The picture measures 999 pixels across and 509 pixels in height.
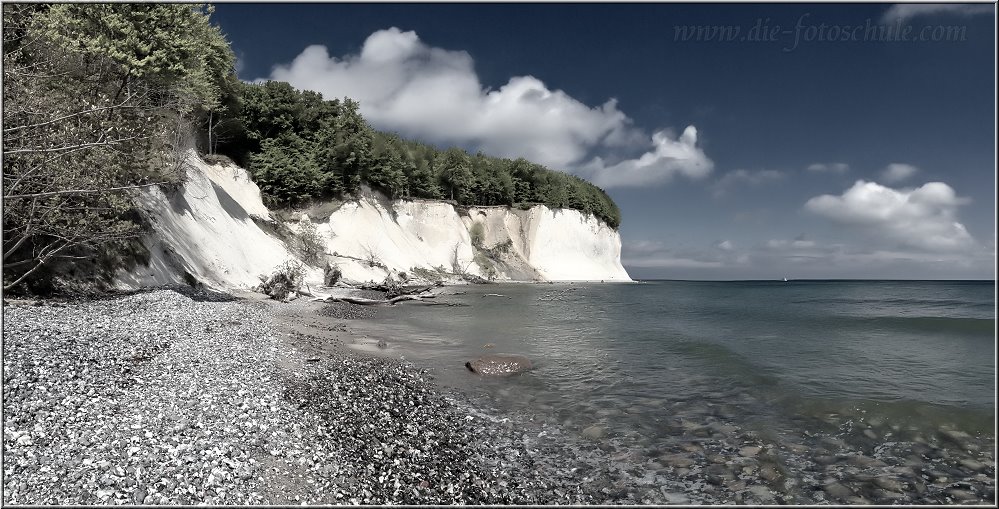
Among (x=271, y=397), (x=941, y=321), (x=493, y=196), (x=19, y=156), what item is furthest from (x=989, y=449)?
(x=493, y=196)

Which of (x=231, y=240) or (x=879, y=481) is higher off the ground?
(x=231, y=240)

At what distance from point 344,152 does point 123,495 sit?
42.5 meters

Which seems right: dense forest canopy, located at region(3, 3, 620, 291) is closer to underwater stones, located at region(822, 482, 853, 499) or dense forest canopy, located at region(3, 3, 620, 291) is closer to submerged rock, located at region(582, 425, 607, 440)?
submerged rock, located at region(582, 425, 607, 440)

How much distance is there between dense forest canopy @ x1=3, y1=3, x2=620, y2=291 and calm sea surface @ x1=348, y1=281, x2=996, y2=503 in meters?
7.96

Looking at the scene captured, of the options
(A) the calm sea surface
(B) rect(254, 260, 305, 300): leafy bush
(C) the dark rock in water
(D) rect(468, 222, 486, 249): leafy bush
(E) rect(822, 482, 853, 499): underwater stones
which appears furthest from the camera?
(D) rect(468, 222, 486, 249): leafy bush

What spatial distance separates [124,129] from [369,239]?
33.5m

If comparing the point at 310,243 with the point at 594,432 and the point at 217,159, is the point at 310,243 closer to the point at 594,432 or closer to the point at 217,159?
the point at 217,159

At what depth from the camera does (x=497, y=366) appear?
11.4 m

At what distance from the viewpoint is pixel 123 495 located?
4391 millimetres

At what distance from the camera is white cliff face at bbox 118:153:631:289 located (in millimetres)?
21984

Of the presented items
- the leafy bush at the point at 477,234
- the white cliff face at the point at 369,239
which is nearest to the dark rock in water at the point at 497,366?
the white cliff face at the point at 369,239

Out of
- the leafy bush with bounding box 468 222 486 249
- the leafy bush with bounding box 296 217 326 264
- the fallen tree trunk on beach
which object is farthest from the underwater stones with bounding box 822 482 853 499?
the leafy bush with bounding box 468 222 486 249

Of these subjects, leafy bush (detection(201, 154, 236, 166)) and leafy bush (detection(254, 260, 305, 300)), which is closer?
leafy bush (detection(254, 260, 305, 300))

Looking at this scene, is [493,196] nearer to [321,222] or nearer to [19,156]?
[321,222]
